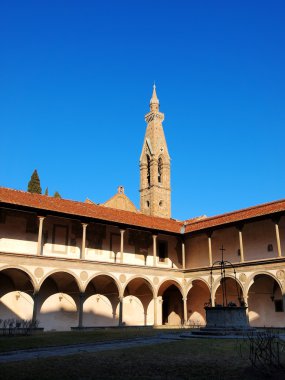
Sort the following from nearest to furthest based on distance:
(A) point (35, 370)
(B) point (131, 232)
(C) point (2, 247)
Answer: (A) point (35, 370) < (C) point (2, 247) < (B) point (131, 232)

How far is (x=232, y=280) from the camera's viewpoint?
91.7ft

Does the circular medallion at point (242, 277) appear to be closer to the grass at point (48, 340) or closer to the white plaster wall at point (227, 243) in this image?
the white plaster wall at point (227, 243)

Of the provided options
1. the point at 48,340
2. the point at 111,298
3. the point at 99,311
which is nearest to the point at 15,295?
the point at 99,311

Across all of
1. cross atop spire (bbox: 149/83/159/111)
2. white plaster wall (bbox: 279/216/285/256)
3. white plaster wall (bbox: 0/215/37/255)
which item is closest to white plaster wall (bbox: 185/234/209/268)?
white plaster wall (bbox: 279/216/285/256)

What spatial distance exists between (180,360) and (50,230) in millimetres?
17819

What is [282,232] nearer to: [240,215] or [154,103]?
[240,215]

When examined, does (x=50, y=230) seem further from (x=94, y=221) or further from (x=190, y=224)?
(x=190, y=224)

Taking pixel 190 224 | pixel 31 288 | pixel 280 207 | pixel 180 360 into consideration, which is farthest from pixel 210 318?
pixel 190 224

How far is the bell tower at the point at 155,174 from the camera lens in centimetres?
6122

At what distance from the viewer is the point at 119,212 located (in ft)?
95.4

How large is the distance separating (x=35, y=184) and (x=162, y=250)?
21834mm

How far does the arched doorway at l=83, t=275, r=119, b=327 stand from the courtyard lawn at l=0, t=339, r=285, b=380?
16.7 metres

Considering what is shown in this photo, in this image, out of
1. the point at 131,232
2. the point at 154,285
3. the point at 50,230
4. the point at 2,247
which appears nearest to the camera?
the point at 2,247

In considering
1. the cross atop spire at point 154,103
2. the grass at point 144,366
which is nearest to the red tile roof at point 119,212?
the grass at point 144,366
